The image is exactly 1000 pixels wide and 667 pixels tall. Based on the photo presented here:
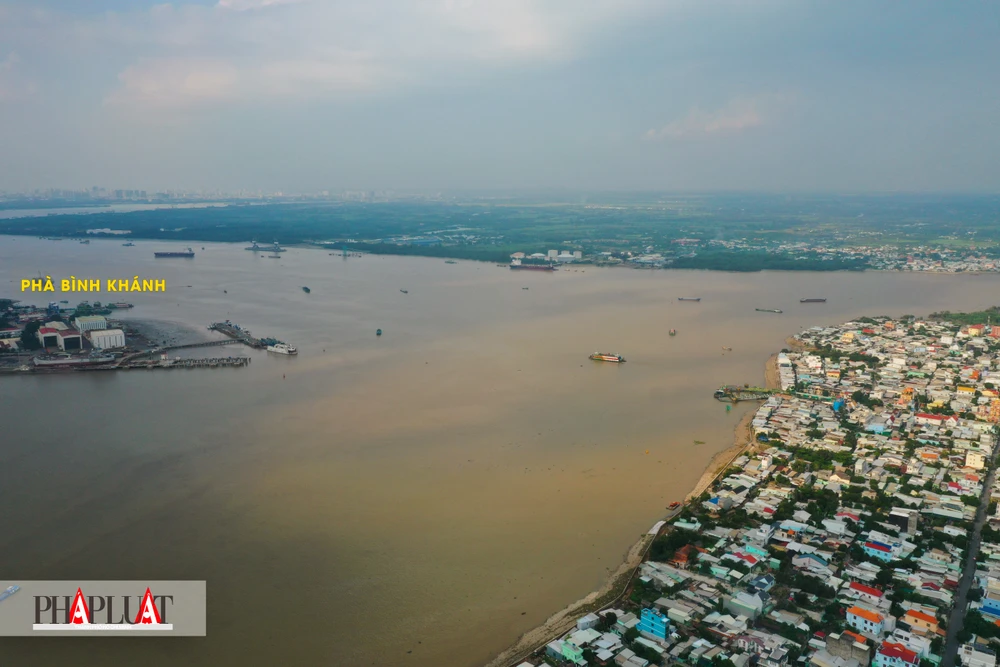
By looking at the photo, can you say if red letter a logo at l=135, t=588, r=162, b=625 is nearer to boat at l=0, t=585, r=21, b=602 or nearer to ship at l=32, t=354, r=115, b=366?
boat at l=0, t=585, r=21, b=602

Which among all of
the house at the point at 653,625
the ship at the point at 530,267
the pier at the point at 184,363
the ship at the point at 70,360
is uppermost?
the ship at the point at 530,267

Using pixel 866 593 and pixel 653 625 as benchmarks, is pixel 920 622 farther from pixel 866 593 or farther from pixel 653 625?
pixel 653 625

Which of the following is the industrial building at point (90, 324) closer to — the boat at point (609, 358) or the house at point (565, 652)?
the boat at point (609, 358)

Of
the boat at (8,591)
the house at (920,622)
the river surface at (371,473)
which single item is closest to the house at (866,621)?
the house at (920,622)

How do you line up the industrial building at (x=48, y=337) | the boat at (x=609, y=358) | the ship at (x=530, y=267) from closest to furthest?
the boat at (x=609, y=358) < the industrial building at (x=48, y=337) < the ship at (x=530, y=267)

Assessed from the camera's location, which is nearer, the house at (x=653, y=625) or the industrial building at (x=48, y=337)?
the house at (x=653, y=625)

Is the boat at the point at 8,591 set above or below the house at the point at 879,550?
above

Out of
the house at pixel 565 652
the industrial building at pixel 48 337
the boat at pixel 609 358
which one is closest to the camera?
the house at pixel 565 652

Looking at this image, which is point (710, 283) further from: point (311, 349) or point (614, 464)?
point (614, 464)

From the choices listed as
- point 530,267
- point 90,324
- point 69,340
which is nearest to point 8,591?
point 69,340
